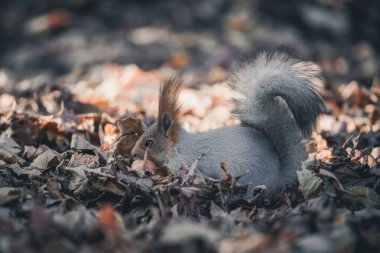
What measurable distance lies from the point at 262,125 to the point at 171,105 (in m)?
0.64

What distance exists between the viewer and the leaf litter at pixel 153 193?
197cm

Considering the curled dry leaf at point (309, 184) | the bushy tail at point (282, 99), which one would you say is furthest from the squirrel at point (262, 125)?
the curled dry leaf at point (309, 184)

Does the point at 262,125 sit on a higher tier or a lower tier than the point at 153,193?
higher

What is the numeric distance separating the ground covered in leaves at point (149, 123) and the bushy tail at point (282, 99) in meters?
0.23

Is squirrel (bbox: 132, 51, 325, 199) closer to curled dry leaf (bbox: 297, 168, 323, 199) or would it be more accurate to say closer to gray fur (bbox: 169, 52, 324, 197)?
gray fur (bbox: 169, 52, 324, 197)

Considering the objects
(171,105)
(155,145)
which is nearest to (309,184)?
(171,105)

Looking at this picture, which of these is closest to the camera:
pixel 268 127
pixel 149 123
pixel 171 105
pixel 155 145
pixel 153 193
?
pixel 153 193

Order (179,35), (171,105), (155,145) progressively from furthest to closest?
(179,35), (155,145), (171,105)

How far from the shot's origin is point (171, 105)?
354cm

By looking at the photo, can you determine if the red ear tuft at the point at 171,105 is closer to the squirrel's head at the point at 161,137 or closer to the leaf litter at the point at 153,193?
the squirrel's head at the point at 161,137

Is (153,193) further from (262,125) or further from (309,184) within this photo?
(262,125)

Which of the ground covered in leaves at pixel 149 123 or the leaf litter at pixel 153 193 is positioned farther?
the ground covered in leaves at pixel 149 123

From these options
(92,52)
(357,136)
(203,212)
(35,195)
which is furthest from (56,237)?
(92,52)

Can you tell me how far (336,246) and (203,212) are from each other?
945 millimetres
